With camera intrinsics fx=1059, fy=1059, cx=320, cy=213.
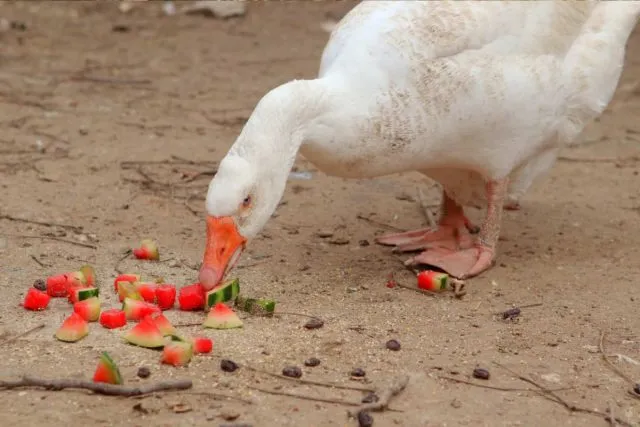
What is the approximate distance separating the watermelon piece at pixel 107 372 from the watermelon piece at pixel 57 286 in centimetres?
100

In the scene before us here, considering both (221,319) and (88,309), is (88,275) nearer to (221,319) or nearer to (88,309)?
(88,309)

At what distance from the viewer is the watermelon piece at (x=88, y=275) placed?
15.4ft

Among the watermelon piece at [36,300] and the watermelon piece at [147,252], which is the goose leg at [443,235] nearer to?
the watermelon piece at [147,252]

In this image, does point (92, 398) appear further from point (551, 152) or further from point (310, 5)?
point (310, 5)

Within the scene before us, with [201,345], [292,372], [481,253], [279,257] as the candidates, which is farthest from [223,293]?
[481,253]

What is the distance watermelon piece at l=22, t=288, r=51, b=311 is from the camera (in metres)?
4.41

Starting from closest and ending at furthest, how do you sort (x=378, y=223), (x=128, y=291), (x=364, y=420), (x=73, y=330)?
(x=364, y=420) < (x=73, y=330) < (x=128, y=291) < (x=378, y=223)

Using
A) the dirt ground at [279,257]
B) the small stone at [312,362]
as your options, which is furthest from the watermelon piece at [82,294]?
the small stone at [312,362]

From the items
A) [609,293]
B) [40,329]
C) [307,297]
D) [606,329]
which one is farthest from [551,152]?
[40,329]

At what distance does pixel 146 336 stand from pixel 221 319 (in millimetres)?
368

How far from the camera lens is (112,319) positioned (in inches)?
165

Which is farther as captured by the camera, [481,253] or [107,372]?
[481,253]

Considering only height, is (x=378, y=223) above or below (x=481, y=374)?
below

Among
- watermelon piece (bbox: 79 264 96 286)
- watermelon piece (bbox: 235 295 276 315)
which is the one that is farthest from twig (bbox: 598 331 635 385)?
watermelon piece (bbox: 79 264 96 286)
